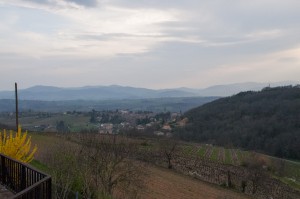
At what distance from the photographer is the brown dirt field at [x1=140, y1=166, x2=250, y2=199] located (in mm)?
33688

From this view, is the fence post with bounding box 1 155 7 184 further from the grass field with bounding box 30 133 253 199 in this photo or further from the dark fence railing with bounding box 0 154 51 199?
the grass field with bounding box 30 133 253 199

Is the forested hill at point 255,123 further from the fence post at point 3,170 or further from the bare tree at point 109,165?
A: the fence post at point 3,170

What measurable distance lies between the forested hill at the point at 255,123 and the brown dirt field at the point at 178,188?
58.0m

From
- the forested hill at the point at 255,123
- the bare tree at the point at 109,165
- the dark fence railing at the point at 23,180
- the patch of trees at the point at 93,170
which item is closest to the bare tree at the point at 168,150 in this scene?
the patch of trees at the point at 93,170

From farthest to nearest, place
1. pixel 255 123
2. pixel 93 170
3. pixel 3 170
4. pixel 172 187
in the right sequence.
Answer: pixel 255 123
pixel 172 187
pixel 93 170
pixel 3 170

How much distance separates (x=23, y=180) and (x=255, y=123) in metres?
106

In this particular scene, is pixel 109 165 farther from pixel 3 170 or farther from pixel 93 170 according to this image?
pixel 3 170

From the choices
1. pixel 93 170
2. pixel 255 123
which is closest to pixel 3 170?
pixel 93 170

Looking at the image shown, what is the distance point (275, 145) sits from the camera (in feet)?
323

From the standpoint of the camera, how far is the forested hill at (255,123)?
9919cm

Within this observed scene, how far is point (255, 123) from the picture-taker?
364 ft

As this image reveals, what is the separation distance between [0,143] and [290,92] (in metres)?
127

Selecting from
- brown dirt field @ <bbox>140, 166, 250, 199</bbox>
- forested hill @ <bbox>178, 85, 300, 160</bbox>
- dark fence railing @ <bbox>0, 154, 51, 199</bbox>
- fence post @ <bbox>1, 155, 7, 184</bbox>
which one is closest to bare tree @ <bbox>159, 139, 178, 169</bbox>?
brown dirt field @ <bbox>140, 166, 250, 199</bbox>

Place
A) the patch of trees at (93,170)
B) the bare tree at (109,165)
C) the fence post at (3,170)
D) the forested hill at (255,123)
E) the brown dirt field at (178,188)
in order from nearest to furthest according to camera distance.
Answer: the fence post at (3,170) → the patch of trees at (93,170) → the bare tree at (109,165) → the brown dirt field at (178,188) → the forested hill at (255,123)
